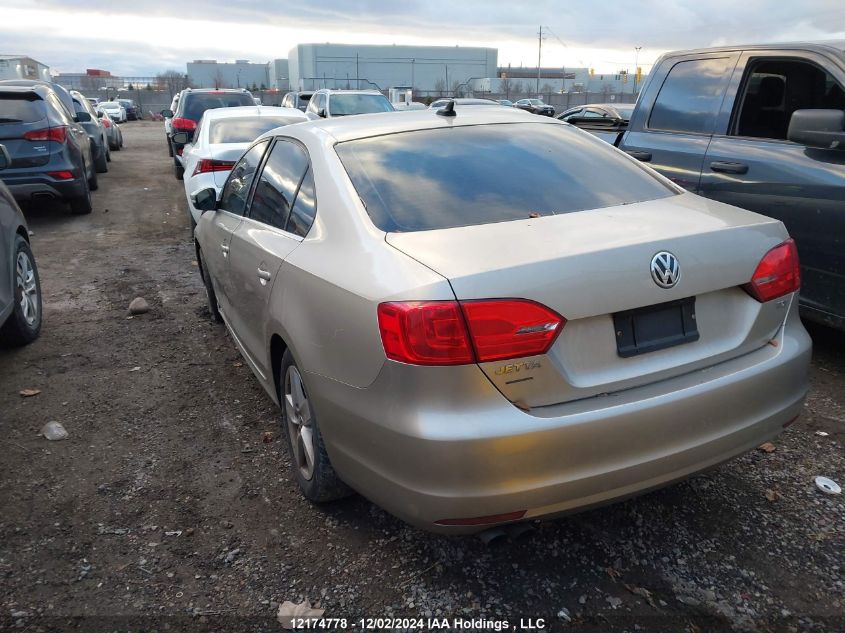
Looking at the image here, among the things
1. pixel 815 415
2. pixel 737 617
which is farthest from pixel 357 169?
pixel 815 415

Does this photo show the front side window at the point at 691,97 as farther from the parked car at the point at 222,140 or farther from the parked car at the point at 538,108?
the parked car at the point at 222,140

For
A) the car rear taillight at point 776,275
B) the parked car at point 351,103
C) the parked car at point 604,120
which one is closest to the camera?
the car rear taillight at point 776,275

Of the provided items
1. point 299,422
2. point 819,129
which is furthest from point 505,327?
point 819,129

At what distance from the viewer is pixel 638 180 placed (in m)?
3.17

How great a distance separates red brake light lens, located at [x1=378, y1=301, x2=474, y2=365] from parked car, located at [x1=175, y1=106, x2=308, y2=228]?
612cm

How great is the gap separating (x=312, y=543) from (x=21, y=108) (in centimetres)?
881

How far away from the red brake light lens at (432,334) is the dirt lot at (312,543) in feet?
3.21

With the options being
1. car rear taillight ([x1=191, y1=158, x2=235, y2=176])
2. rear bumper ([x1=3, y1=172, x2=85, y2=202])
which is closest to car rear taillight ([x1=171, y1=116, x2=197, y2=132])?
rear bumper ([x1=3, y1=172, x2=85, y2=202])

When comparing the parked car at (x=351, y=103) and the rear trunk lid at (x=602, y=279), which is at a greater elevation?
the parked car at (x=351, y=103)

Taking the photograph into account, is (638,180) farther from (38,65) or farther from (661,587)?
(38,65)

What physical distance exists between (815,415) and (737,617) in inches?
74.0

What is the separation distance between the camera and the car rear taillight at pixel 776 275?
2562mm

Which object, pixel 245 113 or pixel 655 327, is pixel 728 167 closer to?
pixel 655 327


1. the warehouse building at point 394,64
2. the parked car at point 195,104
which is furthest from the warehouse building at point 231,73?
the parked car at point 195,104
